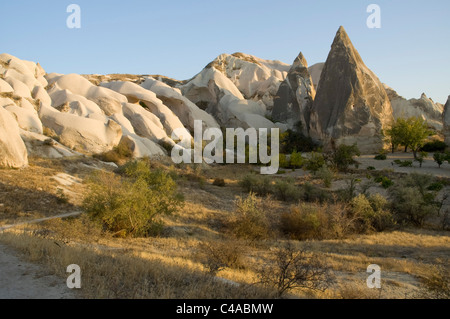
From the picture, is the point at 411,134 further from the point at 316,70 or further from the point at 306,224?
the point at 316,70

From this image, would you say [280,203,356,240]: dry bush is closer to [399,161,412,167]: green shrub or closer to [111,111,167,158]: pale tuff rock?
[399,161,412,167]: green shrub

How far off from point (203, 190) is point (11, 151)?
368 inches

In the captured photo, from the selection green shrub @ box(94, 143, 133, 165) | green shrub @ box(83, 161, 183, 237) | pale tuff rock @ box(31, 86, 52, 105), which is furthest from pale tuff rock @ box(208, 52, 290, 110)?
green shrub @ box(83, 161, 183, 237)

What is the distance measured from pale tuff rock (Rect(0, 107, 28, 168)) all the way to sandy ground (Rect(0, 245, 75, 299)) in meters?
9.99

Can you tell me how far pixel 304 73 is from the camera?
42.8 m

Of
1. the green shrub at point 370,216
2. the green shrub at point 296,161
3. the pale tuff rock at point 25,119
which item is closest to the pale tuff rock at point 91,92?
the pale tuff rock at point 25,119

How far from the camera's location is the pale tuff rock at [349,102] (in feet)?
108

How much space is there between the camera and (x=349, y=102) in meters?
33.6

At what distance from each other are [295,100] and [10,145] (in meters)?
33.7

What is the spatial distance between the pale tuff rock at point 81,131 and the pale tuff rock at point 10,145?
707 centimetres

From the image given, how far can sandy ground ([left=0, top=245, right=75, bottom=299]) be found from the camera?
3881 millimetres
